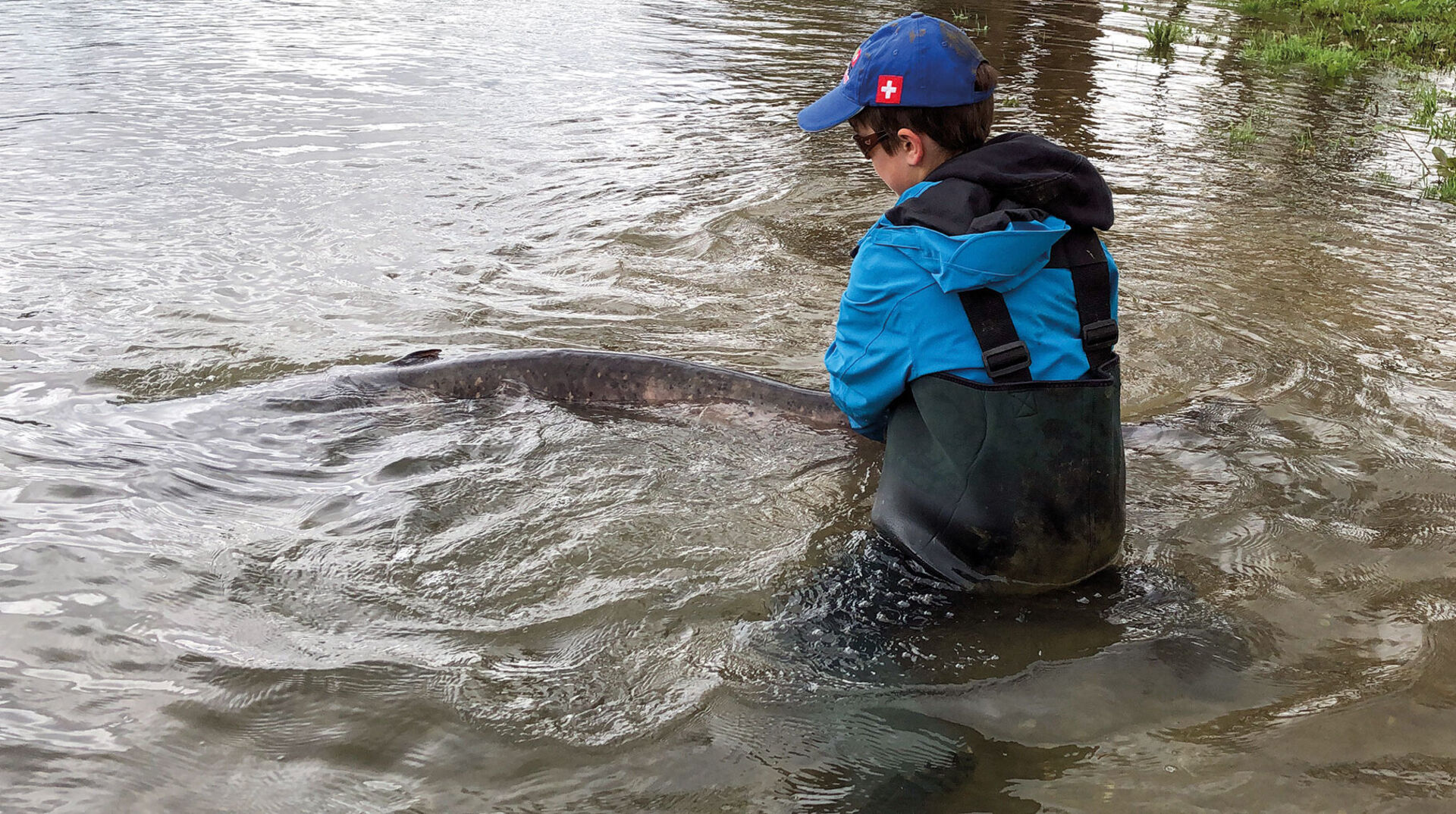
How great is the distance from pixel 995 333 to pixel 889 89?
733 mm

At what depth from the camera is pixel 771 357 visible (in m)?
5.10

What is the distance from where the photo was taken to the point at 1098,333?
2.70m

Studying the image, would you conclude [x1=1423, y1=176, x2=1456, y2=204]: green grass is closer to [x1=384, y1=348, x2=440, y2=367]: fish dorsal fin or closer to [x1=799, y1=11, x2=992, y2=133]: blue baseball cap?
[x1=799, y1=11, x2=992, y2=133]: blue baseball cap

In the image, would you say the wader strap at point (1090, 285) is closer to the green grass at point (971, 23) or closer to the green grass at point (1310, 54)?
the green grass at point (1310, 54)

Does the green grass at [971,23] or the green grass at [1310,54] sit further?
the green grass at [971,23]

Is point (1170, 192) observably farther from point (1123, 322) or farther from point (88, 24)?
point (88, 24)

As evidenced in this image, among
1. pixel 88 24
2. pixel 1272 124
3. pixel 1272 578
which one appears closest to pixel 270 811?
pixel 1272 578

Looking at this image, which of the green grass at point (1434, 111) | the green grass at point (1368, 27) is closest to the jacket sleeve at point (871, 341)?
the green grass at point (1434, 111)

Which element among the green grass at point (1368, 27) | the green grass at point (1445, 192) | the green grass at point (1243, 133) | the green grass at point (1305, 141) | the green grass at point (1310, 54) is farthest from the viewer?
the green grass at point (1368, 27)

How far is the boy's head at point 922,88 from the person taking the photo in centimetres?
278

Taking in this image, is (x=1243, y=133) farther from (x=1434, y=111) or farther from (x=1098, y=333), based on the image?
(x=1098, y=333)

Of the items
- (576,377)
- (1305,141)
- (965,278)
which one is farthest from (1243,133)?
(965,278)

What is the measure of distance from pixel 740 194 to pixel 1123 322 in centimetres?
317

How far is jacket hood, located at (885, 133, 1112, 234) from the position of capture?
8.64ft
